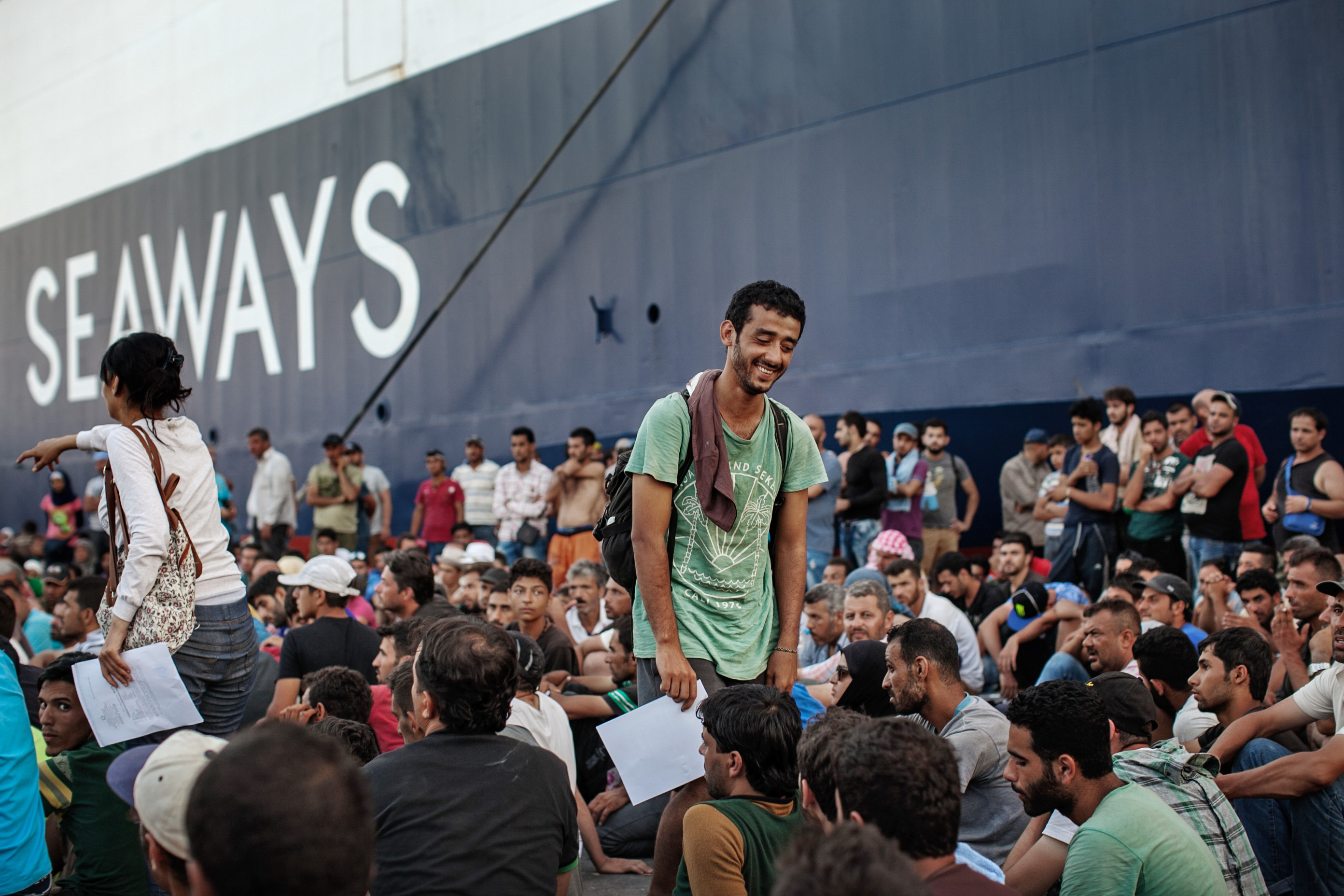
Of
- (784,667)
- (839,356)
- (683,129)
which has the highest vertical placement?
Result: (683,129)

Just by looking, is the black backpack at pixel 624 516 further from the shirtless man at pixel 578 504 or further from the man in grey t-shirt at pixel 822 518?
the shirtless man at pixel 578 504

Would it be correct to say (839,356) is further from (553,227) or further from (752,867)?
→ (752,867)

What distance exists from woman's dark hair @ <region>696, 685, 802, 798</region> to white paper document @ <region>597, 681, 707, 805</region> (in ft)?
0.82

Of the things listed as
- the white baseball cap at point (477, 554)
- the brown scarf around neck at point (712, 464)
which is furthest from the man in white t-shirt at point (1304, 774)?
the white baseball cap at point (477, 554)

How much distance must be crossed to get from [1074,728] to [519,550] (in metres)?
8.29

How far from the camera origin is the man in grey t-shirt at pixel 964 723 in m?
3.37

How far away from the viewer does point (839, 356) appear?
32.5 ft

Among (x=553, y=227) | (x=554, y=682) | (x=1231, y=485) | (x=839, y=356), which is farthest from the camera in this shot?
(x=553, y=227)

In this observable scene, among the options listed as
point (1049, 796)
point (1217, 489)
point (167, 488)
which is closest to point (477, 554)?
point (1217, 489)

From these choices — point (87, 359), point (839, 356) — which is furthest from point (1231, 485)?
point (87, 359)

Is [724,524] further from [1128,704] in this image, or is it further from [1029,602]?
[1029,602]

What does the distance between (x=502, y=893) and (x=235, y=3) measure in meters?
18.1

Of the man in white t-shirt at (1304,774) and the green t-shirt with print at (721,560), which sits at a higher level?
the green t-shirt with print at (721,560)

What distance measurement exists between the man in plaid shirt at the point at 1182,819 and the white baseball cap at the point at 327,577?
336cm
